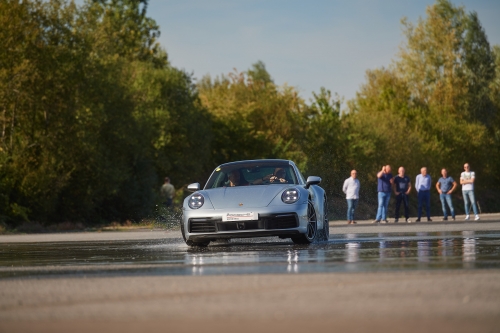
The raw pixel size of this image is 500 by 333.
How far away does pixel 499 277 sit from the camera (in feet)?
29.9

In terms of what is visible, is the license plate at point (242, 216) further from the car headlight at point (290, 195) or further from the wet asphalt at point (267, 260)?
the car headlight at point (290, 195)

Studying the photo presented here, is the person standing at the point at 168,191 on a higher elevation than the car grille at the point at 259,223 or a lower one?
higher

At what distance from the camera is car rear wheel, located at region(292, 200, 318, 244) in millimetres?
15789

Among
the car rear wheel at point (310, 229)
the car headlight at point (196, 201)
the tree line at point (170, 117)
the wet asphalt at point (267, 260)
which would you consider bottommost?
the wet asphalt at point (267, 260)

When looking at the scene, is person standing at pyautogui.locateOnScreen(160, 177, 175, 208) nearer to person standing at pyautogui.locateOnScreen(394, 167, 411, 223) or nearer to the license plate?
person standing at pyautogui.locateOnScreen(394, 167, 411, 223)

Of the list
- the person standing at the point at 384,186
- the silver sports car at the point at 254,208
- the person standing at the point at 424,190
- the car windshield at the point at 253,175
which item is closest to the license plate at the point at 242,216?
the silver sports car at the point at 254,208

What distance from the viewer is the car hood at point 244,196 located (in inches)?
605

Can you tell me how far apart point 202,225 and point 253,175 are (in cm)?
173

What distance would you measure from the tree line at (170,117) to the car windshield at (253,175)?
20.6m

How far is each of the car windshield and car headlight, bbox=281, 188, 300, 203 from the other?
2.70ft

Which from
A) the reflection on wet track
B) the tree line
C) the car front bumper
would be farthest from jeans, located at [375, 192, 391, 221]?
the car front bumper

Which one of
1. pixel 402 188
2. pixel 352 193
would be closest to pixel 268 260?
pixel 352 193

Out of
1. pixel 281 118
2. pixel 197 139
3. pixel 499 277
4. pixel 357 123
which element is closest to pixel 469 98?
pixel 357 123

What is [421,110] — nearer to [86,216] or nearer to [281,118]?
[281,118]
